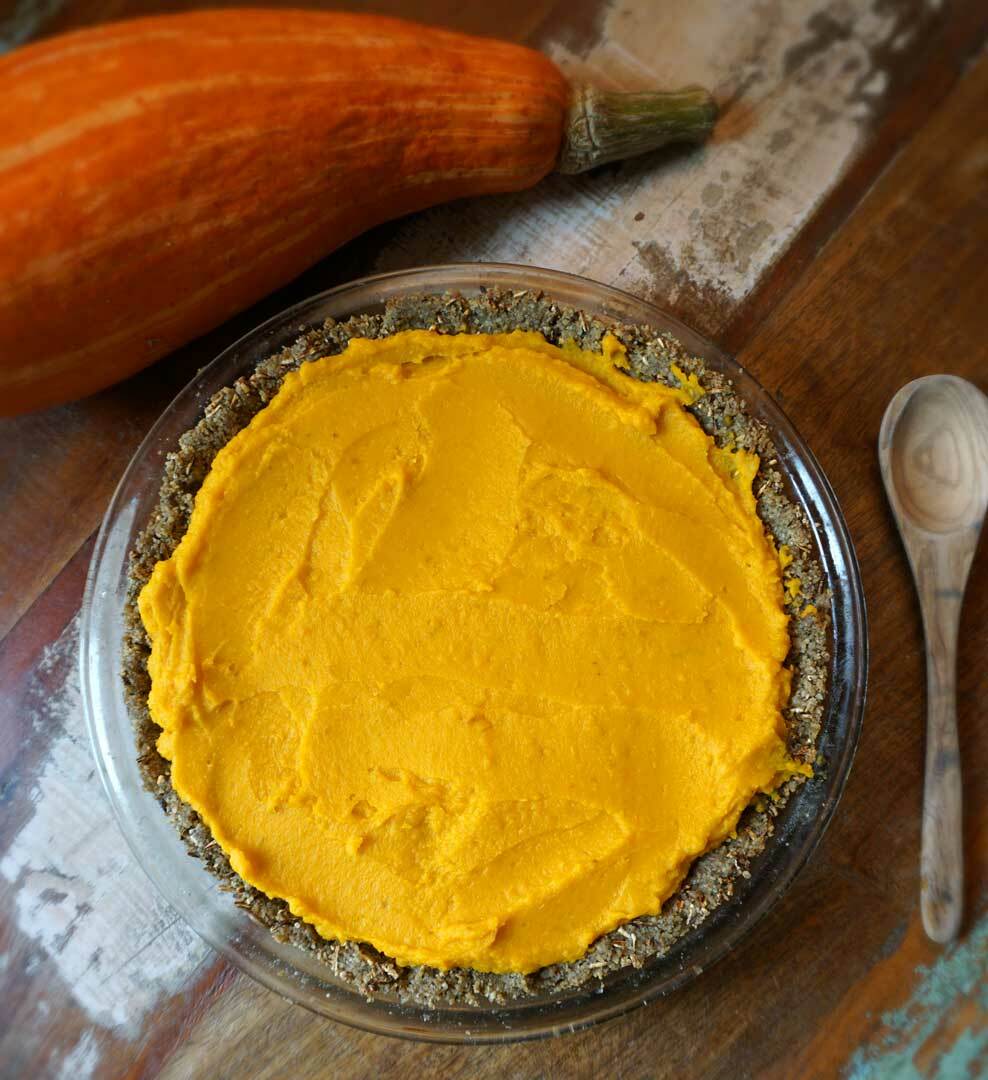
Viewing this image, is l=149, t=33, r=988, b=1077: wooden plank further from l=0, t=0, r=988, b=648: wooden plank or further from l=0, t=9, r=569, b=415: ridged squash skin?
l=0, t=9, r=569, b=415: ridged squash skin

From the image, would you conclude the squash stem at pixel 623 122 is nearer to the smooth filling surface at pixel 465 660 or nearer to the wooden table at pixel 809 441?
the wooden table at pixel 809 441

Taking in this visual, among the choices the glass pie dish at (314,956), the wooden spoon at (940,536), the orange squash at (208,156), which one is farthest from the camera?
the wooden spoon at (940,536)

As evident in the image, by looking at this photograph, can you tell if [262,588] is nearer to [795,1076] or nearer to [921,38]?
[795,1076]

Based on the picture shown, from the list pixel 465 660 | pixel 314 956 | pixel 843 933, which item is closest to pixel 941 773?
pixel 843 933

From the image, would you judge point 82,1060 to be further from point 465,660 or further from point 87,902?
point 465,660

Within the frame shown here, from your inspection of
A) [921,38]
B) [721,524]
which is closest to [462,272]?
[721,524]

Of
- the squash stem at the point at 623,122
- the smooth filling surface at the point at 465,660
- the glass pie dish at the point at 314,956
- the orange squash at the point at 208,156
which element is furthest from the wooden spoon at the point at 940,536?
the orange squash at the point at 208,156
